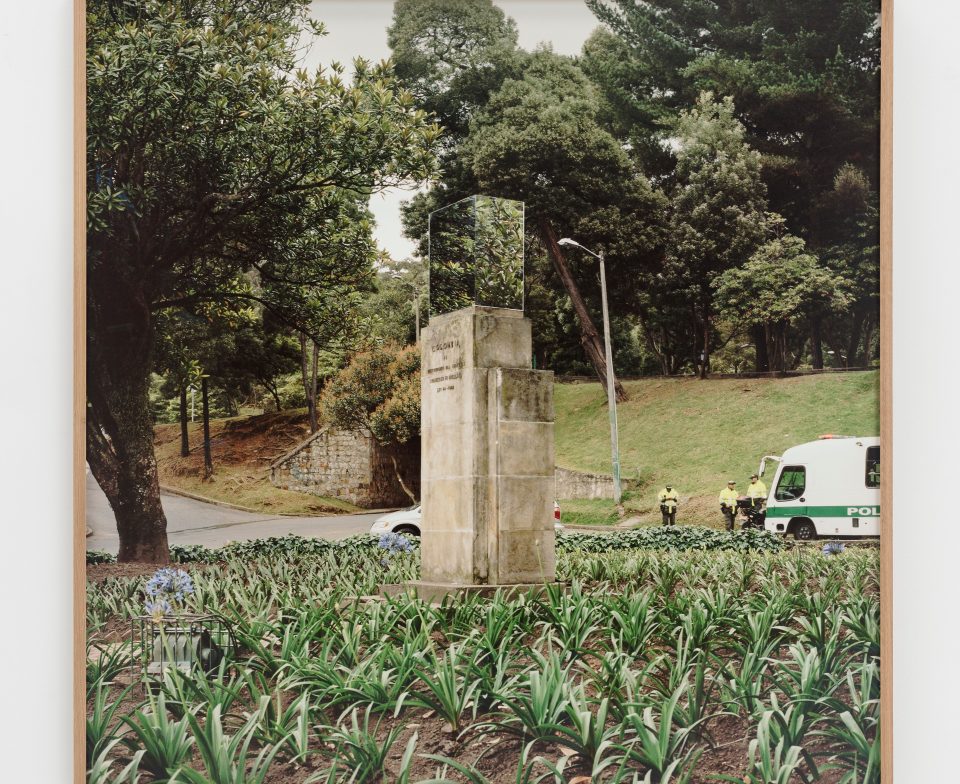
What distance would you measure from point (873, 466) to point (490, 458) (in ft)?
6.85

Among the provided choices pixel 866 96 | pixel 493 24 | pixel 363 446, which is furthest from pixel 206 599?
pixel 363 446

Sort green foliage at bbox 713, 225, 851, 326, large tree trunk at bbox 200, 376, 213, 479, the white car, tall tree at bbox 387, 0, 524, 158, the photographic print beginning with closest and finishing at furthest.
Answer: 1. the photographic print
2. tall tree at bbox 387, 0, 524, 158
3. large tree trunk at bbox 200, 376, 213, 479
4. green foliage at bbox 713, 225, 851, 326
5. the white car

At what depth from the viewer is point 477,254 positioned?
18.5ft

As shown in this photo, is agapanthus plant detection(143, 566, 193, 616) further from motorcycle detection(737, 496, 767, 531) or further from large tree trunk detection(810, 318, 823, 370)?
large tree trunk detection(810, 318, 823, 370)

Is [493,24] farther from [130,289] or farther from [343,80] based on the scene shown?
[130,289]

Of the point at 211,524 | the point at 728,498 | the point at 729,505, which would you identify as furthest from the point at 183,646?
the point at 728,498

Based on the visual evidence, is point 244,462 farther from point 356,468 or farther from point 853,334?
point 853,334

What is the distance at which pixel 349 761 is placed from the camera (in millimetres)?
3732

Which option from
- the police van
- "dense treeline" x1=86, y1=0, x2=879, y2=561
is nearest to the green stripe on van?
the police van

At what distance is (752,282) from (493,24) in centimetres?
862

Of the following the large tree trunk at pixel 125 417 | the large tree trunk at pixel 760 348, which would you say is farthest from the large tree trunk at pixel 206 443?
the large tree trunk at pixel 760 348

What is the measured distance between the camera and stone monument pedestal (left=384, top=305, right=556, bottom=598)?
546 centimetres

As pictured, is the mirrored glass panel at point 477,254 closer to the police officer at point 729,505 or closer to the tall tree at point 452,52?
the tall tree at point 452,52

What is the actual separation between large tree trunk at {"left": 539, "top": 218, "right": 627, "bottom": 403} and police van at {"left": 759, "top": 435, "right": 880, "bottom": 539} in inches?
170
